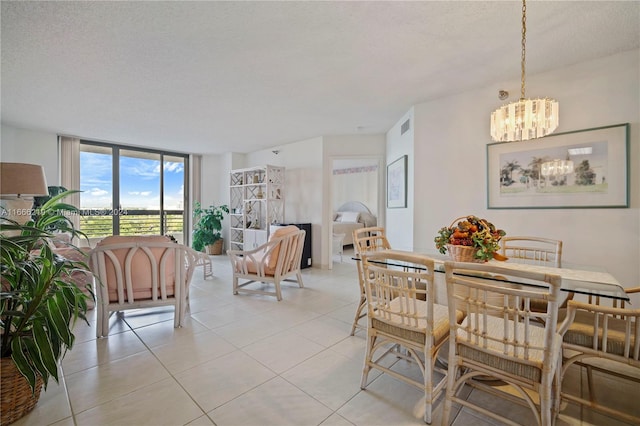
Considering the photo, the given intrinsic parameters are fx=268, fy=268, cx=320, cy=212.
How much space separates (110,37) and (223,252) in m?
5.38

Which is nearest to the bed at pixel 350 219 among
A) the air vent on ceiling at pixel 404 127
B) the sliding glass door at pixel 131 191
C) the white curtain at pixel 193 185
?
the air vent on ceiling at pixel 404 127

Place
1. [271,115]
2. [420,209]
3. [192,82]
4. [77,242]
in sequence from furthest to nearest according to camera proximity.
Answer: [77,242] → [271,115] → [420,209] → [192,82]

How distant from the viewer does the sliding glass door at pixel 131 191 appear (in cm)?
540

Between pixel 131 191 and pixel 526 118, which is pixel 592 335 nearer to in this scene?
pixel 526 118

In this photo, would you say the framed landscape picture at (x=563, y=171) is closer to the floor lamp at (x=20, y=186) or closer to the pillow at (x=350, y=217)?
the floor lamp at (x=20, y=186)

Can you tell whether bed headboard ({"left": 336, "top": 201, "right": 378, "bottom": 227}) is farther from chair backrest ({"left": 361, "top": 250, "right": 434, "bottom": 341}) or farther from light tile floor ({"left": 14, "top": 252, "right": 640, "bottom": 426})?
chair backrest ({"left": 361, "top": 250, "right": 434, "bottom": 341})

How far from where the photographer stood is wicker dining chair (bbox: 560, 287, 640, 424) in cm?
124

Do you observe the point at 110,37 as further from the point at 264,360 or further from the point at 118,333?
the point at 264,360

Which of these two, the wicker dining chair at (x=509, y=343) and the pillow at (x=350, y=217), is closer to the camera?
the wicker dining chair at (x=509, y=343)

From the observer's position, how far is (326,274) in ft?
15.4

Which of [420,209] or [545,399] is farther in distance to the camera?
[420,209]

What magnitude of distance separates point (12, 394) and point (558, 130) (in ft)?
14.4

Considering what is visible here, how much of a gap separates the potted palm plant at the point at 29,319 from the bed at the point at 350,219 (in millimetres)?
5756

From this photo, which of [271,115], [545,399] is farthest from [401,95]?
[545,399]
